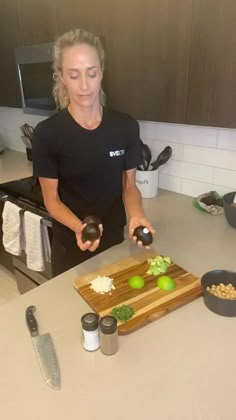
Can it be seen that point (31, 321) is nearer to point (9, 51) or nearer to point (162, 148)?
point (162, 148)

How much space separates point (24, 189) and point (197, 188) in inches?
39.9

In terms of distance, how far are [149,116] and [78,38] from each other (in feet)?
1.41

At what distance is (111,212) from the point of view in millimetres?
1280

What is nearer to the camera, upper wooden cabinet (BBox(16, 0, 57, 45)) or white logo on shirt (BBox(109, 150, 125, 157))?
white logo on shirt (BBox(109, 150, 125, 157))

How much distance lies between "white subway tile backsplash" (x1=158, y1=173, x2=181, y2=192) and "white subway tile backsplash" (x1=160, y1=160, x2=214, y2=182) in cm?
3

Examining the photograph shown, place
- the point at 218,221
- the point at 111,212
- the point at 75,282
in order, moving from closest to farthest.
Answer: the point at 75,282
the point at 111,212
the point at 218,221

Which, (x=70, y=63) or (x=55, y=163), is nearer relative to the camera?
(x=70, y=63)

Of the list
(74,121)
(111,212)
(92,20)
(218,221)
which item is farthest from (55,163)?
(218,221)

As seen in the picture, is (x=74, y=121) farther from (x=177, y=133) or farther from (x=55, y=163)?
(x=177, y=133)

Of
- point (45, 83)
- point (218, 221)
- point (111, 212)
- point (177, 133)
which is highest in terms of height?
point (45, 83)

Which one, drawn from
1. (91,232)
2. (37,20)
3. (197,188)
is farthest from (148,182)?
(37,20)

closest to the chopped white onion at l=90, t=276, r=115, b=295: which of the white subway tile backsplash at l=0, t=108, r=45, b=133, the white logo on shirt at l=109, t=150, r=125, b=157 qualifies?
the white logo on shirt at l=109, t=150, r=125, b=157

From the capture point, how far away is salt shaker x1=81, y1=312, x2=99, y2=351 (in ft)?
2.40

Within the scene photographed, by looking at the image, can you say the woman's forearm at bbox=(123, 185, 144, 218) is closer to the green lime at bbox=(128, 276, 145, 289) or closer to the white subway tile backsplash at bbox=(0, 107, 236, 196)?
the green lime at bbox=(128, 276, 145, 289)
